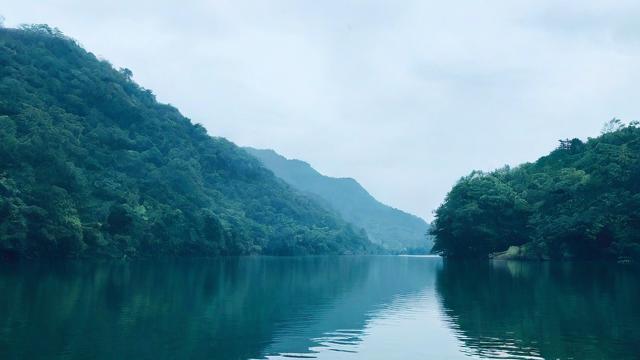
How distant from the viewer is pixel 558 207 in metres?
90.8

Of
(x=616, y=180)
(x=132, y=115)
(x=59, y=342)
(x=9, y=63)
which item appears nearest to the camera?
(x=59, y=342)

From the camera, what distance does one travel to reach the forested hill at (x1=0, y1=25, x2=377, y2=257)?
232ft

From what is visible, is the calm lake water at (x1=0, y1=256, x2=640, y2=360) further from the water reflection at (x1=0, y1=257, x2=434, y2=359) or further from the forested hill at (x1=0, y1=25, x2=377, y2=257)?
the forested hill at (x1=0, y1=25, x2=377, y2=257)

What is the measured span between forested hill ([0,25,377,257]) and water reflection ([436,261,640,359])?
48.2m

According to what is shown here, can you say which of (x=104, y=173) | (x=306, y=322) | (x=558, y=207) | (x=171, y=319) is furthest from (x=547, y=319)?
(x=104, y=173)

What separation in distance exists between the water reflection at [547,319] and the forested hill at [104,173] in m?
48.2

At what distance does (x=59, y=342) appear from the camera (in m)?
18.9

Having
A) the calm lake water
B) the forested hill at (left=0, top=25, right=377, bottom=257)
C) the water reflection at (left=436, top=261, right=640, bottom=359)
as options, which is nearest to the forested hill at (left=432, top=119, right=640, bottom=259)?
the water reflection at (left=436, top=261, right=640, bottom=359)

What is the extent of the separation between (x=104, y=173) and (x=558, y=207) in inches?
2913

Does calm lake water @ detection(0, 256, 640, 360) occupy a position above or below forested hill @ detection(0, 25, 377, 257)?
below

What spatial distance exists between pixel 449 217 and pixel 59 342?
101413 mm

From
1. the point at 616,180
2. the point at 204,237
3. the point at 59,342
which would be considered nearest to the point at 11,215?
the point at 59,342

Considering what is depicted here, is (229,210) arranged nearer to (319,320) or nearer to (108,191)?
(108,191)

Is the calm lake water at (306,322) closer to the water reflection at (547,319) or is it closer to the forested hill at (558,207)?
the water reflection at (547,319)
